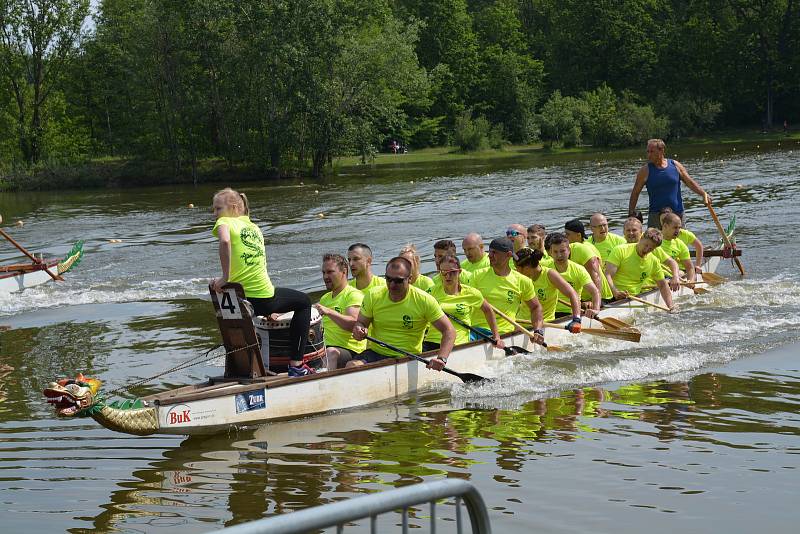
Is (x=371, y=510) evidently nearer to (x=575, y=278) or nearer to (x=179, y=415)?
(x=179, y=415)

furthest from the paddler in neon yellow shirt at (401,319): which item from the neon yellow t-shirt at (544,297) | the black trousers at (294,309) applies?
the neon yellow t-shirt at (544,297)

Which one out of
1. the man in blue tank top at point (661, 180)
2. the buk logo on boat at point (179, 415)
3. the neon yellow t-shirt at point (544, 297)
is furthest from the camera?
the man in blue tank top at point (661, 180)

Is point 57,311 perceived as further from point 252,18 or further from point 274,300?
point 252,18

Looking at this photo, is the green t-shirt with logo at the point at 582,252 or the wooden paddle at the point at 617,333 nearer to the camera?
the wooden paddle at the point at 617,333

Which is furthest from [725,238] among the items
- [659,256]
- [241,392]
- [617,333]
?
[241,392]

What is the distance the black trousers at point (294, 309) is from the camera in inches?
356

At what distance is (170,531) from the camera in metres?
6.67

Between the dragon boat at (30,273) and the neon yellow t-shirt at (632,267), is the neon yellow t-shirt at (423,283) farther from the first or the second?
the dragon boat at (30,273)

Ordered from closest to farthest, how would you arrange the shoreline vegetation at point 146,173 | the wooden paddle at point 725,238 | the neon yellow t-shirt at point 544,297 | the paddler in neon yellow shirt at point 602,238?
the neon yellow t-shirt at point 544,297, the paddler in neon yellow shirt at point 602,238, the wooden paddle at point 725,238, the shoreline vegetation at point 146,173

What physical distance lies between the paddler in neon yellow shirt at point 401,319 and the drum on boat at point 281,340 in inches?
17.7

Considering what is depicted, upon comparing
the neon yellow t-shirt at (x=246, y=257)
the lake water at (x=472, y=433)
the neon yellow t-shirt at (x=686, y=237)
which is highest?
the neon yellow t-shirt at (x=246, y=257)

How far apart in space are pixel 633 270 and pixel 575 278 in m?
2.06

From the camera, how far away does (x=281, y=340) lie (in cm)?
940

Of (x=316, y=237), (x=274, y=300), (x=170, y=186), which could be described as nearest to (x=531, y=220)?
(x=316, y=237)
